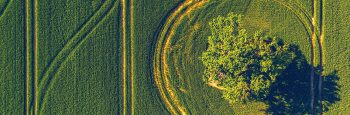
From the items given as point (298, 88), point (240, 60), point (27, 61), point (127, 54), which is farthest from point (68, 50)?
point (298, 88)

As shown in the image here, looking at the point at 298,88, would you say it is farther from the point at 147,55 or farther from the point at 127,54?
the point at 127,54

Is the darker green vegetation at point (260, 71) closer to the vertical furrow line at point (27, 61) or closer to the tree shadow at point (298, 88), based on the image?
the tree shadow at point (298, 88)

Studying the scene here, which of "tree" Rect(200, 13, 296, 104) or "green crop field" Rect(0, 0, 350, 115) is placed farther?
"green crop field" Rect(0, 0, 350, 115)

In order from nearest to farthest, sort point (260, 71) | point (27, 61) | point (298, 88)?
1. point (260, 71)
2. point (298, 88)
3. point (27, 61)

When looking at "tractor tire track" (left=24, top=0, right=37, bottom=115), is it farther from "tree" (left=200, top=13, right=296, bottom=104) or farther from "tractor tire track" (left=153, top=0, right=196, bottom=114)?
"tree" (left=200, top=13, right=296, bottom=104)

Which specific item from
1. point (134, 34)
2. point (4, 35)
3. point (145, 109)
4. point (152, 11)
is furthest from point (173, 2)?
point (4, 35)

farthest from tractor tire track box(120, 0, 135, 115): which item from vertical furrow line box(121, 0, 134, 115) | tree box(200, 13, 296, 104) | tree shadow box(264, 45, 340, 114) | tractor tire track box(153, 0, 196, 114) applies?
tree shadow box(264, 45, 340, 114)
